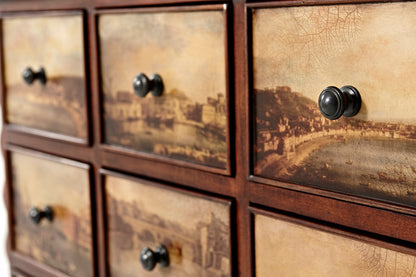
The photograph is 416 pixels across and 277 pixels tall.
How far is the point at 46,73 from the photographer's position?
2.92 feet

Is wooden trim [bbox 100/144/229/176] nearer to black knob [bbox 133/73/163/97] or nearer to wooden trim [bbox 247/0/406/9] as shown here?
black knob [bbox 133/73/163/97]

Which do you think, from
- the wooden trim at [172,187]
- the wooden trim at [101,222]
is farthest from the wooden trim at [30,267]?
the wooden trim at [172,187]

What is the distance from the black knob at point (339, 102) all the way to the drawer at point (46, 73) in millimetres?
410

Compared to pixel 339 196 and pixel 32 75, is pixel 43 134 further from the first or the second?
pixel 339 196

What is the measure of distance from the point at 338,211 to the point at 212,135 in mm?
176

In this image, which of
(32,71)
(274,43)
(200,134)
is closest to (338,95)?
(274,43)

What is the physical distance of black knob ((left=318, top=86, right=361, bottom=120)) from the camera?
51cm

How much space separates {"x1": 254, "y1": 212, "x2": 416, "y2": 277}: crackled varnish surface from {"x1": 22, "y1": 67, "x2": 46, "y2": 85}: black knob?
44 centimetres

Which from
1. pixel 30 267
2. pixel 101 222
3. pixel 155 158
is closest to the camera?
pixel 155 158

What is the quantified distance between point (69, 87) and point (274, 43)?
1.25ft

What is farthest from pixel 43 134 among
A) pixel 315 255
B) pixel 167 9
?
pixel 315 255

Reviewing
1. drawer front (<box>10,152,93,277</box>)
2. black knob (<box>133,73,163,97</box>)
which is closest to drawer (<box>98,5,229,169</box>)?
black knob (<box>133,73,163,97</box>)

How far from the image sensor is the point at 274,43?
58cm

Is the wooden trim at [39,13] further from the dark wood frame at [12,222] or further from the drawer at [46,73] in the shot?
the dark wood frame at [12,222]
